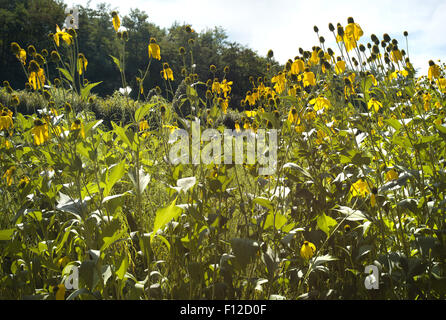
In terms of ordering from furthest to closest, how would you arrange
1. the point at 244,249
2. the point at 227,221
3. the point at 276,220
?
the point at 227,221 < the point at 276,220 < the point at 244,249

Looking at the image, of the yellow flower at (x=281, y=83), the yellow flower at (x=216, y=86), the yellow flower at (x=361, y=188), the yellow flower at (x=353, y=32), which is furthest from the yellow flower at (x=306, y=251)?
the yellow flower at (x=216, y=86)

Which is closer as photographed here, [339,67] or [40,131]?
[40,131]

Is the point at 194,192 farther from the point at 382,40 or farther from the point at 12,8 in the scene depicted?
the point at 12,8

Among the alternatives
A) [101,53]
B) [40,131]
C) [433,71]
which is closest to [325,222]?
[40,131]

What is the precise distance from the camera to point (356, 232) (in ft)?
4.64

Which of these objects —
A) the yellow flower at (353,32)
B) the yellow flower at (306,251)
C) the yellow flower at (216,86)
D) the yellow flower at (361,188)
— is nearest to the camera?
the yellow flower at (306,251)

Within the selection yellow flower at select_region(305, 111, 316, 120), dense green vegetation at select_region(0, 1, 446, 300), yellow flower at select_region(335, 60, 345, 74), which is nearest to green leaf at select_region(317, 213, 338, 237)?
dense green vegetation at select_region(0, 1, 446, 300)

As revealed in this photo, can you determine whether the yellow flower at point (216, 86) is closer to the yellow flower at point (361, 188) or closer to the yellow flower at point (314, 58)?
the yellow flower at point (314, 58)

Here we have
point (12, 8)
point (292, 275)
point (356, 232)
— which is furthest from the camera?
point (12, 8)

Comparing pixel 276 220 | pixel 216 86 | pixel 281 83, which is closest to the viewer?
pixel 276 220

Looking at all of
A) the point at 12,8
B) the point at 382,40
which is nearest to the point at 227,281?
the point at 382,40

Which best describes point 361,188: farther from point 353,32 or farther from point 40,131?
point 40,131

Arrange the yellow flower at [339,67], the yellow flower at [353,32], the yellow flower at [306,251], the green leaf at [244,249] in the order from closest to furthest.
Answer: the green leaf at [244,249] → the yellow flower at [306,251] → the yellow flower at [353,32] → the yellow flower at [339,67]

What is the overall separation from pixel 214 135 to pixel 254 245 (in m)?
0.76
